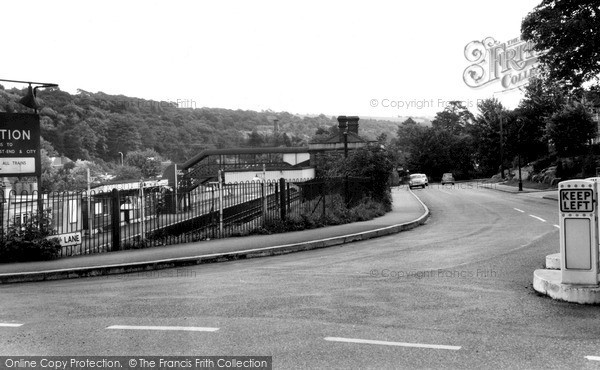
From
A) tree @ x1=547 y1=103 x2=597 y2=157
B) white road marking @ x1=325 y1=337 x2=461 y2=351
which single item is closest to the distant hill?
tree @ x1=547 y1=103 x2=597 y2=157

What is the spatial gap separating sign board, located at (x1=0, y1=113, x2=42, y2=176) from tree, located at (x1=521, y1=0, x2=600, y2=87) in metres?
26.0

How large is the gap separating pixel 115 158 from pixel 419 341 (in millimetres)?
47815

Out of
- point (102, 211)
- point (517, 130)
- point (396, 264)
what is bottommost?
point (396, 264)

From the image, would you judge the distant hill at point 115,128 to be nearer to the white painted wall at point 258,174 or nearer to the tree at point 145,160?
the tree at point 145,160

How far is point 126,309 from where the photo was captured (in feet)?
27.0

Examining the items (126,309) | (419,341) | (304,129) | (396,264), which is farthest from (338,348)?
(304,129)

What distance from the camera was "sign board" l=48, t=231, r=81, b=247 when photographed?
14.9 metres

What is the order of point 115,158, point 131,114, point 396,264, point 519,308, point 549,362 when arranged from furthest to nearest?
1. point 115,158
2. point 131,114
3. point 396,264
4. point 519,308
5. point 549,362

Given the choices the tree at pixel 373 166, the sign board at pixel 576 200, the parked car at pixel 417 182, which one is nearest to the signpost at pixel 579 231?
the sign board at pixel 576 200

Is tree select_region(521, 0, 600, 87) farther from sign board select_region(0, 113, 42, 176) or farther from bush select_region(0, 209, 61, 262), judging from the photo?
bush select_region(0, 209, 61, 262)

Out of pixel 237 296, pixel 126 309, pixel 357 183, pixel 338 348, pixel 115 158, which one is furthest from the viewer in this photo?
pixel 115 158

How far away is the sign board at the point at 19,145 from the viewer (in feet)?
50.6

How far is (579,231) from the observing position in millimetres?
8008

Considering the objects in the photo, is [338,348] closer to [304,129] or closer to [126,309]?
[126,309]
